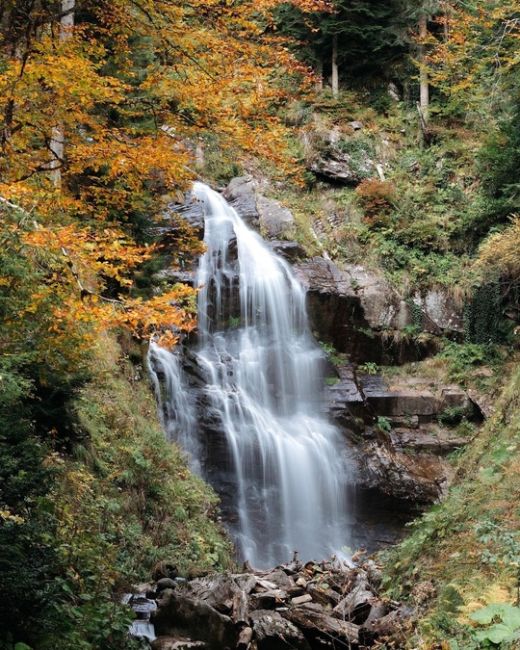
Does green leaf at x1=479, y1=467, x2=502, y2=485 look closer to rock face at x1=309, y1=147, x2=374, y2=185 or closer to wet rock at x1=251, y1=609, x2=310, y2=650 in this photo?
wet rock at x1=251, y1=609, x2=310, y2=650

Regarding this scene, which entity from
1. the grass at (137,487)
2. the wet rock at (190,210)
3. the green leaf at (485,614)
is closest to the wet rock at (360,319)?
the wet rock at (190,210)

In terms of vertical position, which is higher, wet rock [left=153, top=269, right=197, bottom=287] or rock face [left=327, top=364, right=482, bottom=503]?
wet rock [left=153, top=269, right=197, bottom=287]

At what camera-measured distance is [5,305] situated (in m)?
4.73

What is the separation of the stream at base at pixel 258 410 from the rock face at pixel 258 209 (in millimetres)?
988

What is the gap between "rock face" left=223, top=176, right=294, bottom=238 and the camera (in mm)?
17141

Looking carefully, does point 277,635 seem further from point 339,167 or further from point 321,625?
point 339,167

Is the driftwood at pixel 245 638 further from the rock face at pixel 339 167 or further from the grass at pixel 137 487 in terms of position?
the rock face at pixel 339 167

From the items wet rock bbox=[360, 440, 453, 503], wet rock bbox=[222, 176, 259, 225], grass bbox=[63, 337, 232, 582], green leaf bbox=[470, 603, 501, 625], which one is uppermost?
wet rock bbox=[222, 176, 259, 225]

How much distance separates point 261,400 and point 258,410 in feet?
1.32

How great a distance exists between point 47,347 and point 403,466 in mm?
9892

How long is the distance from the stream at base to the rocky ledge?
13.2 feet

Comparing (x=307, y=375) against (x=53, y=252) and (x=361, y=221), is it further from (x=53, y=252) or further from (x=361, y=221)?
(x=53, y=252)

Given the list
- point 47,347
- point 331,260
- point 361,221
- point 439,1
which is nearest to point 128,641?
point 47,347

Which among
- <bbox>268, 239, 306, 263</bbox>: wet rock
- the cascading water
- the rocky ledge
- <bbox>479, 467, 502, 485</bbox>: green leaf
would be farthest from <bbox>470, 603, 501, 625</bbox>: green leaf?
<bbox>268, 239, 306, 263</bbox>: wet rock
